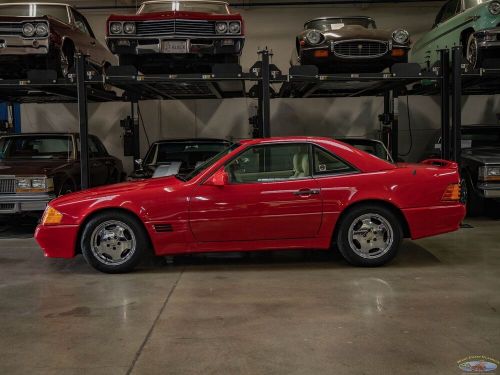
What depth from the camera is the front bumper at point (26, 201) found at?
7.56m

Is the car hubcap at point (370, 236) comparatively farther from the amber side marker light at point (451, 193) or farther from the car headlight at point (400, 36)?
the car headlight at point (400, 36)

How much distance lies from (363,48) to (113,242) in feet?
16.8

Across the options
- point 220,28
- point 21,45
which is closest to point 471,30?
point 220,28

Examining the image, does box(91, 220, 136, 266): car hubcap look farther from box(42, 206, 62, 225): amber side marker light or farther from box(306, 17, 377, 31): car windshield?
box(306, 17, 377, 31): car windshield

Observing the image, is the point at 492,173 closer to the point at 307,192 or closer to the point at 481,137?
the point at 481,137

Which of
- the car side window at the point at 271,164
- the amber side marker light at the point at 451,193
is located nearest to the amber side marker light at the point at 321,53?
the car side window at the point at 271,164

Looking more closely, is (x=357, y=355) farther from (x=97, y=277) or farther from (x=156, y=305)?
(x=97, y=277)

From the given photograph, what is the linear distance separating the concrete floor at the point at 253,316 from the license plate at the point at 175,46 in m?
3.29

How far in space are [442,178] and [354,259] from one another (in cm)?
128

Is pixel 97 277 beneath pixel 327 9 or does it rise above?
beneath

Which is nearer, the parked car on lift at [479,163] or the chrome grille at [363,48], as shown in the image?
the parked car on lift at [479,163]

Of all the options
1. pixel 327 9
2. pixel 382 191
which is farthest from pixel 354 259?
pixel 327 9

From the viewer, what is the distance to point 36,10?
9.66 meters

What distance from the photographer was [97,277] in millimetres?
5473
